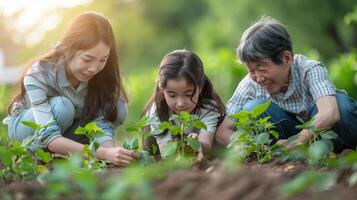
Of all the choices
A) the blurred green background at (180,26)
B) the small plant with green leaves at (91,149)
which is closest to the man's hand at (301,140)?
the small plant with green leaves at (91,149)

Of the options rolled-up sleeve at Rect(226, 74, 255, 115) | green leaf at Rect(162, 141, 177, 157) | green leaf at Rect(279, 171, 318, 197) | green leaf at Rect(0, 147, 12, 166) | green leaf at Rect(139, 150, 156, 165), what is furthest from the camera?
rolled-up sleeve at Rect(226, 74, 255, 115)

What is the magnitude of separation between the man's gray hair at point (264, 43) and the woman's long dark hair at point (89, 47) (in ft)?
2.36

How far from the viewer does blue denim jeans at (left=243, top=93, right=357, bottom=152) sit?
12.1ft

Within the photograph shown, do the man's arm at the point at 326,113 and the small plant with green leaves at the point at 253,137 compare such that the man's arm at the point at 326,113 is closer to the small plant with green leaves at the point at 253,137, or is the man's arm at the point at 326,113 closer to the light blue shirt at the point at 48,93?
the small plant with green leaves at the point at 253,137

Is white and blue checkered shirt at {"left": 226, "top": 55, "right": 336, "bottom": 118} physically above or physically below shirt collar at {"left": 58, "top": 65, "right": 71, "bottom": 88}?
below

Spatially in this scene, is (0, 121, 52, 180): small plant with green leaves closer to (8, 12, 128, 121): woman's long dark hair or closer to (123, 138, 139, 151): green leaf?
(123, 138, 139, 151): green leaf

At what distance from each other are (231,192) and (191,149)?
136 cm

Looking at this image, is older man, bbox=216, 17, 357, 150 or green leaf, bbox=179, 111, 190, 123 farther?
older man, bbox=216, 17, 357, 150

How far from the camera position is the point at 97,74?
387cm

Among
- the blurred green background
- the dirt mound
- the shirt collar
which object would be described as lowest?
the blurred green background

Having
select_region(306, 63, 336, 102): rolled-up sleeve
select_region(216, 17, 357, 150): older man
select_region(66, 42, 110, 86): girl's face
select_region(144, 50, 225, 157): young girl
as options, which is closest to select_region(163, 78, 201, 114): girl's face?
select_region(144, 50, 225, 157): young girl

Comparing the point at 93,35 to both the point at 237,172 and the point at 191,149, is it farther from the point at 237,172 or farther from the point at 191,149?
the point at 237,172

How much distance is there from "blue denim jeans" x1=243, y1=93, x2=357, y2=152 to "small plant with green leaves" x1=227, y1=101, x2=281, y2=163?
556 mm

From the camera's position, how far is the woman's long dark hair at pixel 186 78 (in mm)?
3463
